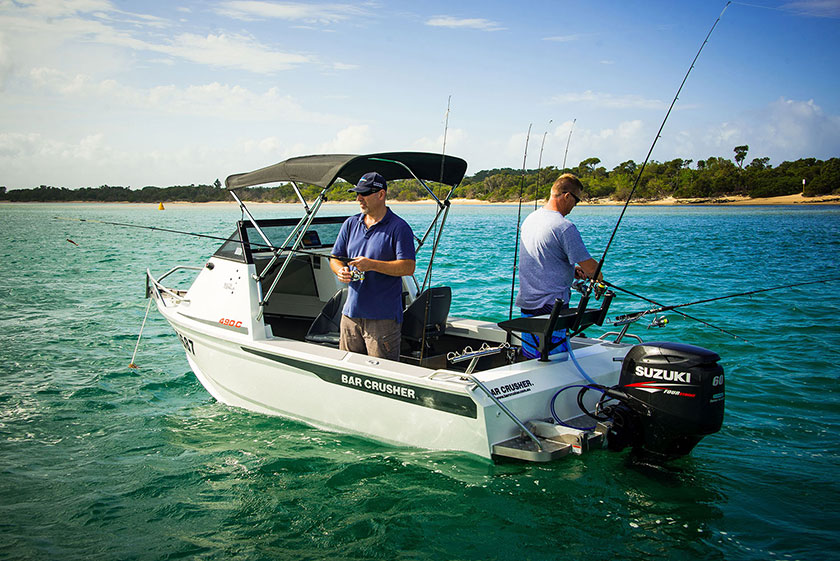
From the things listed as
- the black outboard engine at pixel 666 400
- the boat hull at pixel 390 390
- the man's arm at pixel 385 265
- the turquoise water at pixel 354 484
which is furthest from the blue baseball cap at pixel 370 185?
the black outboard engine at pixel 666 400

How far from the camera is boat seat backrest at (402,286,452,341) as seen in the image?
548 cm

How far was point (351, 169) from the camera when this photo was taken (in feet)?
18.5

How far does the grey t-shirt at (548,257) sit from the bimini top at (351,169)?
903 mm

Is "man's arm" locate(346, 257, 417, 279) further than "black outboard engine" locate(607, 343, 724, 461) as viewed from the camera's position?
Yes

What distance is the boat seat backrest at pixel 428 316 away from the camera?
18.0 ft

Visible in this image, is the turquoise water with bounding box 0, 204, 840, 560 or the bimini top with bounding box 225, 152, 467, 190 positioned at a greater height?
the bimini top with bounding box 225, 152, 467, 190

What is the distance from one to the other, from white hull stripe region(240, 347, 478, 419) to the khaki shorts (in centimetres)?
30

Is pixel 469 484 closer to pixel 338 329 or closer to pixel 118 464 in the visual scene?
pixel 338 329

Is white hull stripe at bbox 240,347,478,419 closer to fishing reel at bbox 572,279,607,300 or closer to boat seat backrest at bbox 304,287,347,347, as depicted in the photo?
boat seat backrest at bbox 304,287,347,347

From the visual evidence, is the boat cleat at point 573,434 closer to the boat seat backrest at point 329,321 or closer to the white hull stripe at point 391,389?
the white hull stripe at point 391,389

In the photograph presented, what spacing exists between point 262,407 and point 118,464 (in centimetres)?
129

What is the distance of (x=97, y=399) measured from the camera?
680 centimetres

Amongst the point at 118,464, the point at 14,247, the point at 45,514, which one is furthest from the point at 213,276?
the point at 14,247

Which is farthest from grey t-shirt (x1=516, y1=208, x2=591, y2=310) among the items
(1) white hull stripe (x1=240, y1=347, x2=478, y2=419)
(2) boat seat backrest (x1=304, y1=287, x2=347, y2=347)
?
(2) boat seat backrest (x1=304, y1=287, x2=347, y2=347)
